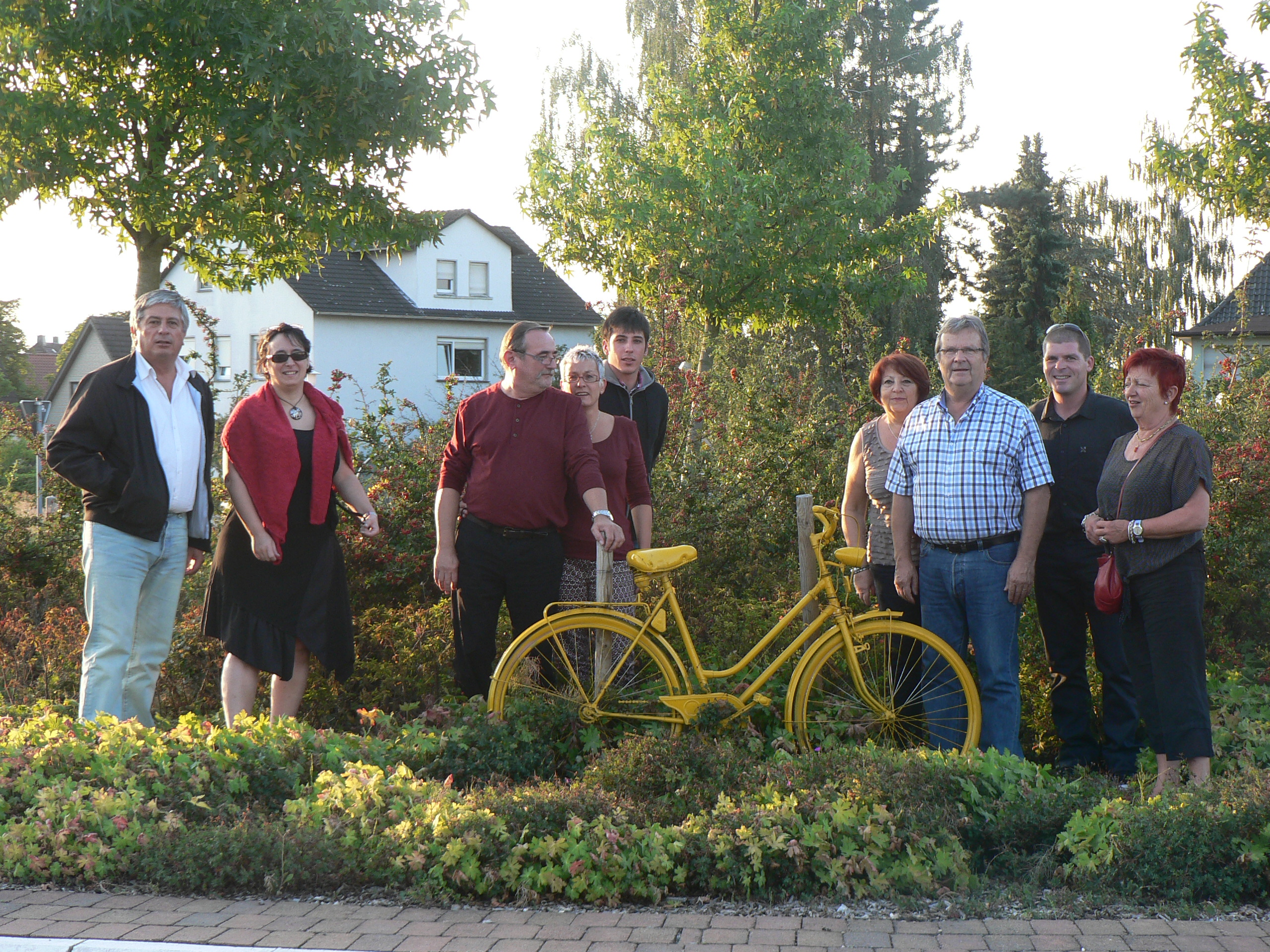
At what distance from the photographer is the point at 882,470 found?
560cm

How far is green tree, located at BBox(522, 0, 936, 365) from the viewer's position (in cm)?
2028

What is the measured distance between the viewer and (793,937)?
3.52m

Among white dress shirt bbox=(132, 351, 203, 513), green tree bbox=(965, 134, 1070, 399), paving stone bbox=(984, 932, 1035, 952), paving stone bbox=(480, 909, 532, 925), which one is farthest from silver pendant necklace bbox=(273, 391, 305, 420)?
green tree bbox=(965, 134, 1070, 399)

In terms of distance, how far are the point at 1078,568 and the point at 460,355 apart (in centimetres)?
3660

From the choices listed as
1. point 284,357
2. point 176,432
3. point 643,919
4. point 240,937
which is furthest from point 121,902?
point 284,357

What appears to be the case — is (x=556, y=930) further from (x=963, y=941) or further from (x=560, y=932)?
(x=963, y=941)

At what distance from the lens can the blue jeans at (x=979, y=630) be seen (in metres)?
5.13

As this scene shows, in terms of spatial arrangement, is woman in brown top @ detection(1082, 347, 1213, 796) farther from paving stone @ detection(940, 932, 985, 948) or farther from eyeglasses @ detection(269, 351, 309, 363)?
eyeglasses @ detection(269, 351, 309, 363)

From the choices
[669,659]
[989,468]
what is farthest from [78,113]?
[989,468]

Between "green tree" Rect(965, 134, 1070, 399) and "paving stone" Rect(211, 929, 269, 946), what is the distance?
2877 centimetres

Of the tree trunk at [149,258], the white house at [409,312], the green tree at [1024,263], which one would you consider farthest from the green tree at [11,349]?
the tree trunk at [149,258]

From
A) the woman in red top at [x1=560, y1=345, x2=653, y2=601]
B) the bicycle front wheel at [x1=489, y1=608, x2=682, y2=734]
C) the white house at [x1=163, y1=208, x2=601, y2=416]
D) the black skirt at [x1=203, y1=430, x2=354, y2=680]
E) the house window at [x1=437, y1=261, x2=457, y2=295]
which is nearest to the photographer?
the bicycle front wheel at [x1=489, y1=608, x2=682, y2=734]

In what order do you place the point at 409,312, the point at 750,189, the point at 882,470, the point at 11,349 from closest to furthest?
the point at 882,470, the point at 750,189, the point at 409,312, the point at 11,349

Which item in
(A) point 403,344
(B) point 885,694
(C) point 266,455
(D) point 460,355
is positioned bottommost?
(B) point 885,694
